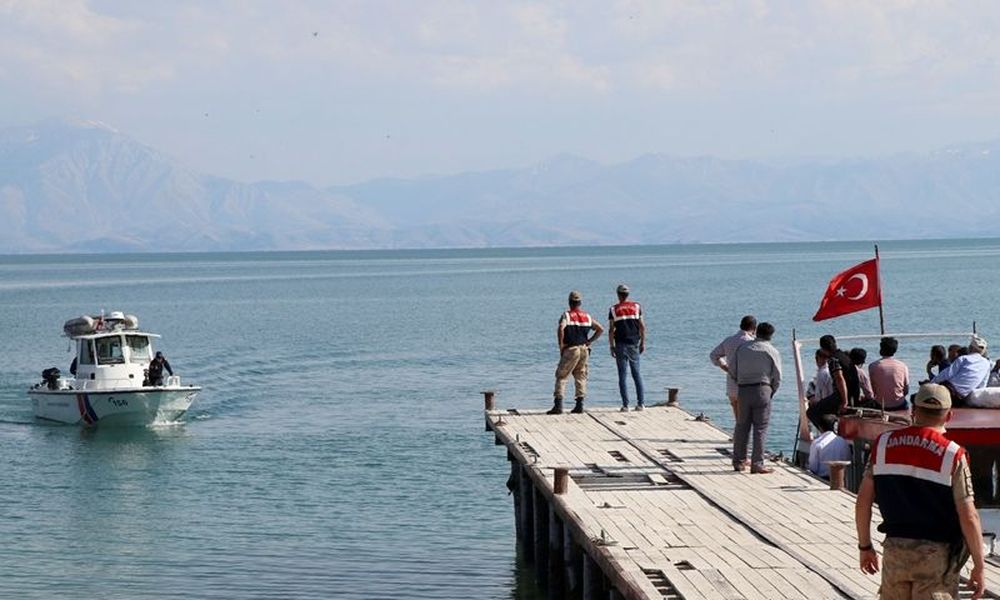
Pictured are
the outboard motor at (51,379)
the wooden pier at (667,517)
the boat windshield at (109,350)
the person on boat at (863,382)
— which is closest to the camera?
the wooden pier at (667,517)

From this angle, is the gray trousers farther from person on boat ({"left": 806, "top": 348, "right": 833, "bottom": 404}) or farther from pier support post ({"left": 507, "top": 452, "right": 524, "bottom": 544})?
pier support post ({"left": 507, "top": 452, "right": 524, "bottom": 544})

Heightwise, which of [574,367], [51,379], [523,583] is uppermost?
[574,367]

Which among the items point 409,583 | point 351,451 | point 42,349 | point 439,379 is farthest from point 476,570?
point 42,349

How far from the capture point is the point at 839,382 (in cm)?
1986

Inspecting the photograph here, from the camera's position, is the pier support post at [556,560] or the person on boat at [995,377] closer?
the pier support post at [556,560]

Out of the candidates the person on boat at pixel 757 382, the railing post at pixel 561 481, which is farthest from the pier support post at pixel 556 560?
the person on boat at pixel 757 382

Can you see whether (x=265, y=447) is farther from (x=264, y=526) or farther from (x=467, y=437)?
(x=264, y=526)

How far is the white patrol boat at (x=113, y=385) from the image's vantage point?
126 feet

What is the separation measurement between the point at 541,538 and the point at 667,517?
5.12 metres

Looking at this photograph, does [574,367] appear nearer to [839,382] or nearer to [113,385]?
[839,382]

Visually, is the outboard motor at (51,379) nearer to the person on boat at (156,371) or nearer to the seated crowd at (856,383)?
the person on boat at (156,371)

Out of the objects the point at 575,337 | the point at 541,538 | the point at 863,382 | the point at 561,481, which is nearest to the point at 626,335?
the point at 575,337

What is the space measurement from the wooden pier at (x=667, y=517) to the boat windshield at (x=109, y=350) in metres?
16.9

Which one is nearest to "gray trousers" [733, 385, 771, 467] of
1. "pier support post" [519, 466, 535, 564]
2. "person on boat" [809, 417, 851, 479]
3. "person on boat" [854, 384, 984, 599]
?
"person on boat" [809, 417, 851, 479]
